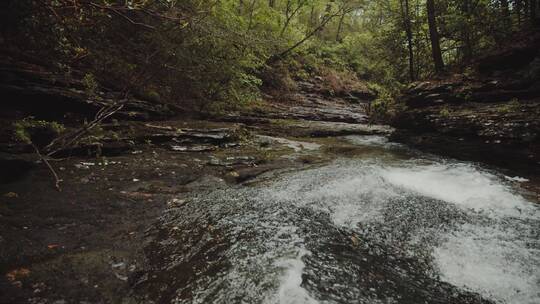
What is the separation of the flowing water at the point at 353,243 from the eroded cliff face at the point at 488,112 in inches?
67.4

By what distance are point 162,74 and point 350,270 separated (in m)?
7.60

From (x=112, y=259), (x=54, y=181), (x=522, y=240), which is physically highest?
(x=54, y=181)

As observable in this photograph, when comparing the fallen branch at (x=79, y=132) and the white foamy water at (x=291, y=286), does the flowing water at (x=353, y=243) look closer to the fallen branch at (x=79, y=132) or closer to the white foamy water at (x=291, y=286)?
the white foamy water at (x=291, y=286)

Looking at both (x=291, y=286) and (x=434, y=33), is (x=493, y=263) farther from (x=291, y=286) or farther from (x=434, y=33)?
(x=434, y=33)

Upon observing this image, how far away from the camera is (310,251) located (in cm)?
306

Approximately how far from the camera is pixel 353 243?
11.0 ft

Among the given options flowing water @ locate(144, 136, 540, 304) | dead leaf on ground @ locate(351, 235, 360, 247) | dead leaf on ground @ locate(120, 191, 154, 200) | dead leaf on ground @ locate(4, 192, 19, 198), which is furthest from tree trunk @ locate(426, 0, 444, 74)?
dead leaf on ground @ locate(4, 192, 19, 198)

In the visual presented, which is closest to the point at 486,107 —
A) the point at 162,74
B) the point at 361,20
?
the point at 162,74

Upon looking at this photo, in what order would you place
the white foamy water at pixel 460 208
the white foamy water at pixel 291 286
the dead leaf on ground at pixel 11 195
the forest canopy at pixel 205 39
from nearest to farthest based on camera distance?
the white foamy water at pixel 291 286
the white foamy water at pixel 460 208
the dead leaf on ground at pixel 11 195
the forest canopy at pixel 205 39

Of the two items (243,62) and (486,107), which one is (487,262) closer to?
(486,107)

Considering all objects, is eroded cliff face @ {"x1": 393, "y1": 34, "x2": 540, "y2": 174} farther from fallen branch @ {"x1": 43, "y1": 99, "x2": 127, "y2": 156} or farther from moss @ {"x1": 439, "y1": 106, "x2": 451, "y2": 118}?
fallen branch @ {"x1": 43, "y1": 99, "x2": 127, "y2": 156}

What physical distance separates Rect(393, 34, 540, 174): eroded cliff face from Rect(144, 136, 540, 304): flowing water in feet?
5.62

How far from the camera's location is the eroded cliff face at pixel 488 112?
660cm

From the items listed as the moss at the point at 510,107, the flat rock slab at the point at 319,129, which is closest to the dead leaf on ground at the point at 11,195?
the flat rock slab at the point at 319,129
